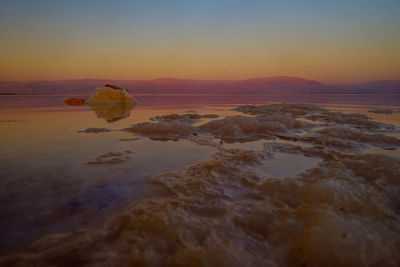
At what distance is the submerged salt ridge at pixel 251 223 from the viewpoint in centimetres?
127

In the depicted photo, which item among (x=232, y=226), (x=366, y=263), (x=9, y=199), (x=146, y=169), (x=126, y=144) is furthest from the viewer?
(x=126, y=144)

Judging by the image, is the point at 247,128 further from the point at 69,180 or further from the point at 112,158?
the point at 69,180

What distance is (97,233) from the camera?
1.47 meters

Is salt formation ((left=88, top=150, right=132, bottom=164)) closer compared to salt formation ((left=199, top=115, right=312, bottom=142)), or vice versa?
salt formation ((left=88, top=150, right=132, bottom=164))

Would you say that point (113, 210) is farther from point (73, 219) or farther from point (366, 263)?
point (366, 263)

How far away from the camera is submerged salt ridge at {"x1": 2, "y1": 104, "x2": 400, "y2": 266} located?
1.27m

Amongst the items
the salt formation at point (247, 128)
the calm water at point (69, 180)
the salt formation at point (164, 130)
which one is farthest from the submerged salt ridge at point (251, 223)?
the salt formation at point (164, 130)

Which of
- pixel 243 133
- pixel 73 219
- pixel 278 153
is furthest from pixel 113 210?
pixel 243 133

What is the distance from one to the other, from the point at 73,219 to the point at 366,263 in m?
2.11

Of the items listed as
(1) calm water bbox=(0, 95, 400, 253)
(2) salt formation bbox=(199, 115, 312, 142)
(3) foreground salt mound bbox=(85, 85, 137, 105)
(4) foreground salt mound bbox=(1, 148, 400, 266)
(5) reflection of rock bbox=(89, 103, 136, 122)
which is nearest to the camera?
(4) foreground salt mound bbox=(1, 148, 400, 266)

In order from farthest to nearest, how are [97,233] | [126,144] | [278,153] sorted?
1. [126,144]
2. [278,153]
3. [97,233]

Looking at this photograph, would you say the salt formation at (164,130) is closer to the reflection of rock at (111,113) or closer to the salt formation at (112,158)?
the salt formation at (112,158)

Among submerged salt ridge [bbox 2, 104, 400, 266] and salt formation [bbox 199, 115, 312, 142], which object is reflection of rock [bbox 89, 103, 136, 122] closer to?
salt formation [bbox 199, 115, 312, 142]

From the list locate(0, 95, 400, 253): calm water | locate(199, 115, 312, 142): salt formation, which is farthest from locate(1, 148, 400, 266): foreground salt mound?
locate(199, 115, 312, 142): salt formation
